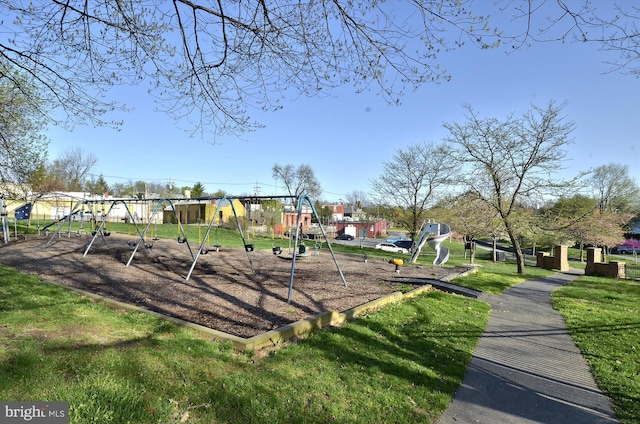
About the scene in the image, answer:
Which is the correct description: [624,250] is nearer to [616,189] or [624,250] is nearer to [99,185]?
[616,189]

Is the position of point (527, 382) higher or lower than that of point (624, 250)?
higher

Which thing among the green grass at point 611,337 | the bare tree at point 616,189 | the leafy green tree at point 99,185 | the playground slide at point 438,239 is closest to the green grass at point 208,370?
the green grass at point 611,337

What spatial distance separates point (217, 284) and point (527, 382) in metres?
7.23

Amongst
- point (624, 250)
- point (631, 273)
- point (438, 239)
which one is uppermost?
point (438, 239)

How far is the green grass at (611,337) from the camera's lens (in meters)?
4.34

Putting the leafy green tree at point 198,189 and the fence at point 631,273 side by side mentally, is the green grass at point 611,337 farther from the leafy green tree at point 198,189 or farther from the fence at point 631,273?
the leafy green tree at point 198,189

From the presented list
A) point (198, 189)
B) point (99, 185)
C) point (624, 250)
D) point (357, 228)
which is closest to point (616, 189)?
point (624, 250)

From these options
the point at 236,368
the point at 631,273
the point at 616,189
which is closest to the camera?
the point at 236,368

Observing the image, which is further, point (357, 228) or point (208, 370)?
point (357, 228)

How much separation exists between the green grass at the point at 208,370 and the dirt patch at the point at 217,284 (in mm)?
973

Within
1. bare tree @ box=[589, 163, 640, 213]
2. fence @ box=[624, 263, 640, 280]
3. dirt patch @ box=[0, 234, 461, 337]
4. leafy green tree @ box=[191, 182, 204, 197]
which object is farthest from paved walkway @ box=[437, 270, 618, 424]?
leafy green tree @ box=[191, 182, 204, 197]

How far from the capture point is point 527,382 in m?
4.62

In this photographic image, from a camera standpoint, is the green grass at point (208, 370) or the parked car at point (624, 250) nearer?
the green grass at point (208, 370)

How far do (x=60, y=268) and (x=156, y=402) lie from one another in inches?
384
